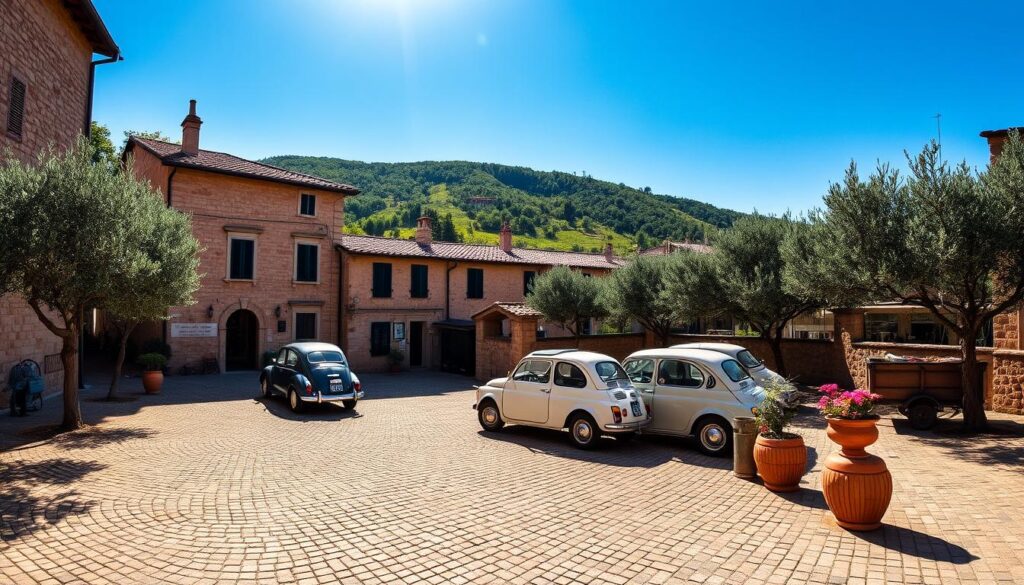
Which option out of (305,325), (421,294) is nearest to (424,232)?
(421,294)

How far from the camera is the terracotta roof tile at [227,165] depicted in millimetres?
20078

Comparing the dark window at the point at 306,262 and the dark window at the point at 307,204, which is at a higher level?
the dark window at the point at 307,204

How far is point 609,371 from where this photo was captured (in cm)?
980

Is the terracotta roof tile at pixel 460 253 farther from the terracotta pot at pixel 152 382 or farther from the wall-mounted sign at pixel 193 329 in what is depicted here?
the terracotta pot at pixel 152 382

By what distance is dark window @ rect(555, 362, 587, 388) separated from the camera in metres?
9.68

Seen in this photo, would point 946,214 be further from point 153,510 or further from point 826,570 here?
point 153,510

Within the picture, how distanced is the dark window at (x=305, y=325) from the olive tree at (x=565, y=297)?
9607 mm

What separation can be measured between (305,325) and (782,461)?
20346 mm

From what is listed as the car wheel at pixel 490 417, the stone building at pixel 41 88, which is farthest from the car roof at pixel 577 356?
the stone building at pixel 41 88

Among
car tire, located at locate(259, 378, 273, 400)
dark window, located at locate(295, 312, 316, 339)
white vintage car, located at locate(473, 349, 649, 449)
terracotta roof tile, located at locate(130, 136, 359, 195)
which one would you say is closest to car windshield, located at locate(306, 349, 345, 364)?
car tire, located at locate(259, 378, 273, 400)

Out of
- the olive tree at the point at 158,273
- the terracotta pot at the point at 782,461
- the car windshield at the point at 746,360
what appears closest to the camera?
the terracotta pot at the point at 782,461

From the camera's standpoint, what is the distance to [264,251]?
71.8ft

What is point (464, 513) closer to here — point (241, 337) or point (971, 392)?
point (971, 392)

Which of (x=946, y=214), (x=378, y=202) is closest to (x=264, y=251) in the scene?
(x=946, y=214)
